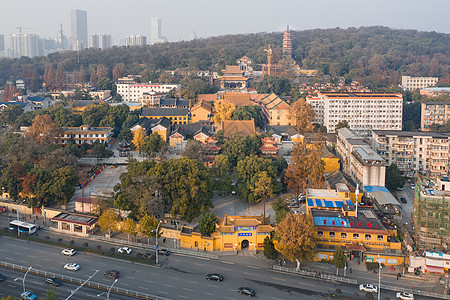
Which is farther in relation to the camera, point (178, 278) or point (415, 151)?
point (415, 151)

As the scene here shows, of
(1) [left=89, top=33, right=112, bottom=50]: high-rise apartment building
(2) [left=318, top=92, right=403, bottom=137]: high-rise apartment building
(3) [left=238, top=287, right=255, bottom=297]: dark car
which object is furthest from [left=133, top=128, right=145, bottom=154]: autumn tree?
(1) [left=89, top=33, right=112, bottom=50]: high-rise apartment building

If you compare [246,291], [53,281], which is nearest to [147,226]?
[53,281]

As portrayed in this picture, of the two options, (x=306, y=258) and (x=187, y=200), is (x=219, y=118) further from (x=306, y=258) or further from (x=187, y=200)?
(x=306, y=258)

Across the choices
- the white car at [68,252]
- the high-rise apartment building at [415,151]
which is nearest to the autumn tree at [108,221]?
the white car at [68,252]

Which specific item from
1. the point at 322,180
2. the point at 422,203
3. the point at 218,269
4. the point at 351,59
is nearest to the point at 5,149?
the point at 218,269

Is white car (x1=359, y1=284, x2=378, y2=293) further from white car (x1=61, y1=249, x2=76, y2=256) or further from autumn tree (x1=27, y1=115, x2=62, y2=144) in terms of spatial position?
autumn tree (x1=27, y1=115, x2=62, y2=144)

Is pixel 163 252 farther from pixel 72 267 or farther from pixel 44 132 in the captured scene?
pixel 44 132
